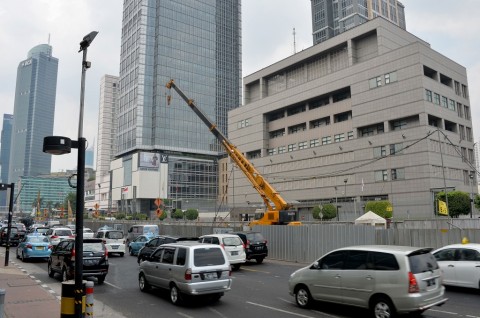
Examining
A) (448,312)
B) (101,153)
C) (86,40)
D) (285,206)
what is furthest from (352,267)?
(101,153)

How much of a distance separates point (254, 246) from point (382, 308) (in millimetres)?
13376

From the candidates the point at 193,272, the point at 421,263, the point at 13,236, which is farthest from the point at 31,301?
the point at 13,236

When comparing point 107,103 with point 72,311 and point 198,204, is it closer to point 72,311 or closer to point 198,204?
point 198,204

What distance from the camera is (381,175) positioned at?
61.9 m

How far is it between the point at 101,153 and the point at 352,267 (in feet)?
608

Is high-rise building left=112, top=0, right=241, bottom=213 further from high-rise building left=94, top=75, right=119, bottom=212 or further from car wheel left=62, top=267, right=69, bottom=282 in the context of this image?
car wheel left=62, top=267, right=69, bottom=282

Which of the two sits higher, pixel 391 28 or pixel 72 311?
pixel 391 28

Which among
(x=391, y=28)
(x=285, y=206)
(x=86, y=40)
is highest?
(x=391, y=28)

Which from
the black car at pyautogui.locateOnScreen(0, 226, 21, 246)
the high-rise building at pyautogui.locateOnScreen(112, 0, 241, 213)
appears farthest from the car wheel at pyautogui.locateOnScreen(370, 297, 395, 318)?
the high-rise building at pyautogui.locateOnScreen(112, 0, 241, 213)

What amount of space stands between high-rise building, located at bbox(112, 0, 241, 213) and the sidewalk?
101 meters

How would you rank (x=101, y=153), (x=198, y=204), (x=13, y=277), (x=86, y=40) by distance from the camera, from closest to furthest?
1. (x=86, y=40)
2. (x=13, y=277)
3. (x=198, y=204)
4. (x=101, y=153)

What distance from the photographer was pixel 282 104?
8081cm

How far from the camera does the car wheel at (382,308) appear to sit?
29.0ft

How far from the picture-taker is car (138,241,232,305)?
11.1m
